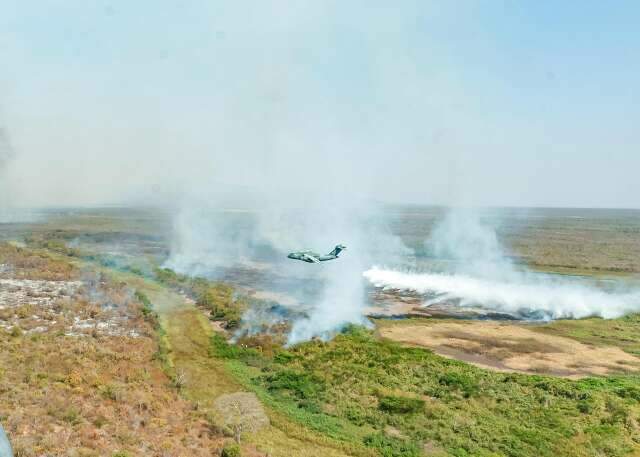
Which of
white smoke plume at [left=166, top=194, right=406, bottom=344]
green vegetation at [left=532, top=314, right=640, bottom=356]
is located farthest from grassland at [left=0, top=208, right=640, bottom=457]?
white smoke plume at [left=166, top=194, right=406, bottom=344]

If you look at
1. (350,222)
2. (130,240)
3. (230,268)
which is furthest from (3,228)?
(350,222)

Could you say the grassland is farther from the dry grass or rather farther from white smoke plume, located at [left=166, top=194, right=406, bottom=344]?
white smoke plume, located at [left=166, top=194, right=406, bottom=344]

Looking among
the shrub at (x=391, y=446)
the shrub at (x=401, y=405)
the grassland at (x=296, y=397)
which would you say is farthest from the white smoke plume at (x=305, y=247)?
the shrub at (x=391, y=446)

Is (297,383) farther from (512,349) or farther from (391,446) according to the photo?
(512,349)

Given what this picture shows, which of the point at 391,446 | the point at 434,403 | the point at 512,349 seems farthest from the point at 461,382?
the point at 512,349

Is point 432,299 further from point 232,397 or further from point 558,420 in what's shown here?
point 232,397
